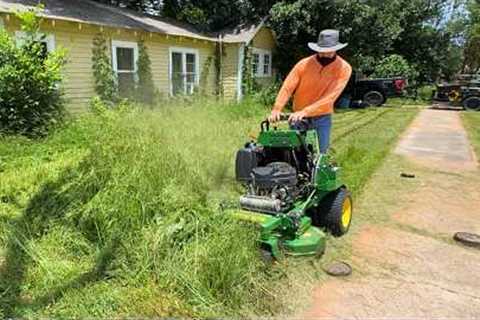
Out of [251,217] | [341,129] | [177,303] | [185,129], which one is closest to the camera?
[177,303]

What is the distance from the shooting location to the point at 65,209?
3824mm

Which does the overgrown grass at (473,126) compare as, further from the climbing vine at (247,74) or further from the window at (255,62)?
the window at (255,62)

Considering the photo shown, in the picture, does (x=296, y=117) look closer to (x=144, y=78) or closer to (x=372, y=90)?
(x=144, y=78)

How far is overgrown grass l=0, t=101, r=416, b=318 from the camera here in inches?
108

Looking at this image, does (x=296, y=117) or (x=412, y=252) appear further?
(x=412, y=252)

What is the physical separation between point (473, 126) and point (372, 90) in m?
5.97

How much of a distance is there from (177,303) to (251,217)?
84 centimetres

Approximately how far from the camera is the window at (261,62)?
1688 cm

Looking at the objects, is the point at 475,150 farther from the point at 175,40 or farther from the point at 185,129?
the point at 175,40

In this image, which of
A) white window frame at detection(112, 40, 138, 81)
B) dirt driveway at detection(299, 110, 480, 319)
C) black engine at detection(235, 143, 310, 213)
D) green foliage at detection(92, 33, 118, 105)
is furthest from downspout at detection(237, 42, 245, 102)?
black engine at detection(235, 143, 310, 213)

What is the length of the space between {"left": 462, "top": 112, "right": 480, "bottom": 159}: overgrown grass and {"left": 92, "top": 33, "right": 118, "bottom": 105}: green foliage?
27.9 feet

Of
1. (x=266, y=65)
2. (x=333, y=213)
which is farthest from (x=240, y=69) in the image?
(x=333, y=213)

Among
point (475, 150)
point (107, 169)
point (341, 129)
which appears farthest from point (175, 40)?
point (107, 169)

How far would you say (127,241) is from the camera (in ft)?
10.5
